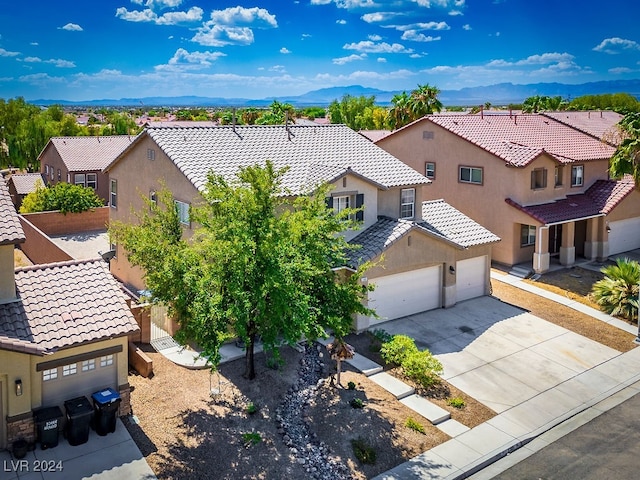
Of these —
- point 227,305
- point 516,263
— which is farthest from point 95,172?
point 227,305

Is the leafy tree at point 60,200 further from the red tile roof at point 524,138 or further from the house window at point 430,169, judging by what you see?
the red tile roof at point 524,138

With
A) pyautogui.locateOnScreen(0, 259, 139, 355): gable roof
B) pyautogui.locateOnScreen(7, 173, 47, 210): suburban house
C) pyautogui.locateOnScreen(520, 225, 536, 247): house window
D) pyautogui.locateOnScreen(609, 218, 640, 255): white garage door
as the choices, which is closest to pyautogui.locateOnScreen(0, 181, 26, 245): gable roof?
pyautogui.locateOnScreen(0, 259, 139, 355): gable roof

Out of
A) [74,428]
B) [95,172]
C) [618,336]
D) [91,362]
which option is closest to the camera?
[74,428]

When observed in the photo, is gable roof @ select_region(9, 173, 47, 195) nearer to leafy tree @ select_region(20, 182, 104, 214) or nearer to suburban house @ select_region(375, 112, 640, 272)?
leafy tree @ select_region(20, 182, 104, 214)

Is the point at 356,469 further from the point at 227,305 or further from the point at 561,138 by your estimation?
the point at 561,138

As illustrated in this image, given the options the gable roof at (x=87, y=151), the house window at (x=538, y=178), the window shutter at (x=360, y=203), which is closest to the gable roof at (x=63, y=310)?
the window shutter at (x=360, y=203)

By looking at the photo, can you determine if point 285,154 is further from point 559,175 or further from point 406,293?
point 559,175
